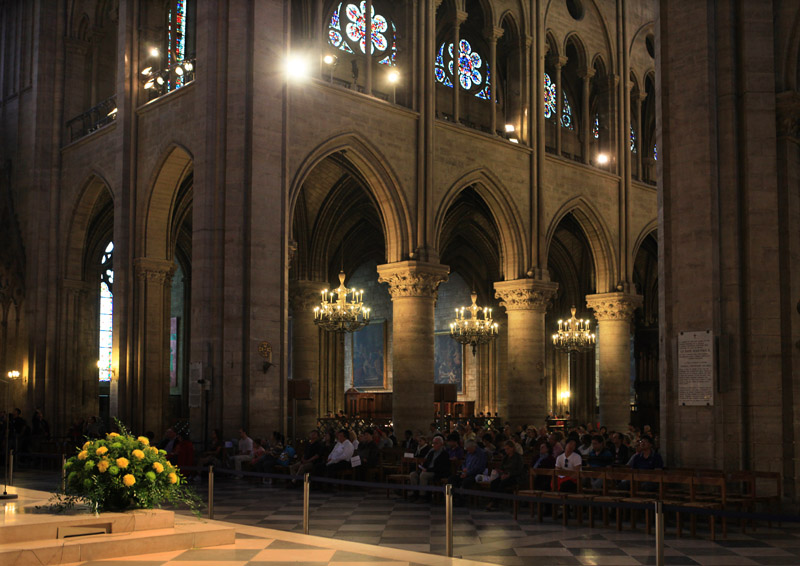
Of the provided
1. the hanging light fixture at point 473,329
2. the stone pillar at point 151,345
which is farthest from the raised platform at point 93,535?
the hanging light fixture at point 473,329

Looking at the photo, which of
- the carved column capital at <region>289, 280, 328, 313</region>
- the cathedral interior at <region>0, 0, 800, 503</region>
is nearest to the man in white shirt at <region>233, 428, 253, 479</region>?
the cathedral interior at <region>0, 0, 800, 503</region>

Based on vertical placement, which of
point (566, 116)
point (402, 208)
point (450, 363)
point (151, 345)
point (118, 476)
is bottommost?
point (118, 476)

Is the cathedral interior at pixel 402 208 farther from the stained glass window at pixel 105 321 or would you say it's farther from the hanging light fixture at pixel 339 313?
the hanging light fixture at pixel 339 313

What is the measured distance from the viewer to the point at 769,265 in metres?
12.2

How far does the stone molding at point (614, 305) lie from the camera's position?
93.0ft

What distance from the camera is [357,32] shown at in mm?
25688

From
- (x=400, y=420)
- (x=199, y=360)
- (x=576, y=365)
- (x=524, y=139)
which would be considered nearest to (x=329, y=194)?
(x=524, y=139)

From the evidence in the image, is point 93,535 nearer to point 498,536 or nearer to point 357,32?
point 498,536

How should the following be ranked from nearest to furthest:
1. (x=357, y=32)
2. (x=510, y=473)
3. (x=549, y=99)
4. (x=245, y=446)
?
(x=510, y=473)
(x=245, y=446)
(x=357, y=32)
(x=549, y=99)

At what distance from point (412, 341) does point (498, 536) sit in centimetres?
1225

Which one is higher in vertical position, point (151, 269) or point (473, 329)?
point (151, 269)

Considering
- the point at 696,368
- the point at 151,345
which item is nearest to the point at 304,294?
the point at 151,345

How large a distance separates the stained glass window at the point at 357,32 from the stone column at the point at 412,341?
603cm

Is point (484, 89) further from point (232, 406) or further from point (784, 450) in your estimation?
point (784, 450)
